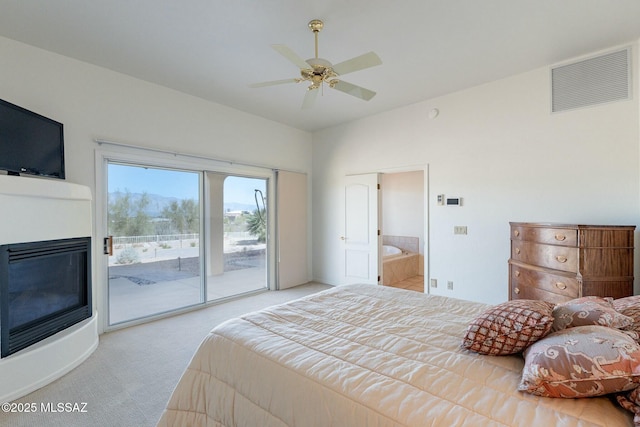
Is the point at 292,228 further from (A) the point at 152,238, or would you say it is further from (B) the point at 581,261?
(B) the point at 581,261

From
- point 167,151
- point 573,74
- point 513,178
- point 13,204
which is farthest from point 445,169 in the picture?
point 13,204

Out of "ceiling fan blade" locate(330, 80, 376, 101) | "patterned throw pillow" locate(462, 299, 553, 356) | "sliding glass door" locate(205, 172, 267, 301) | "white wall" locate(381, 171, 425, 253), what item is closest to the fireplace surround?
"sliding glass door" locate(205, 172, 267, 301)

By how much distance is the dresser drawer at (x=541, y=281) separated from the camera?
235cm

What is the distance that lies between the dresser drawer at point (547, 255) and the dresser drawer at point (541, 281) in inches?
2.6

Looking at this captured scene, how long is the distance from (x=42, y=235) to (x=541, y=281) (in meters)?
4.42

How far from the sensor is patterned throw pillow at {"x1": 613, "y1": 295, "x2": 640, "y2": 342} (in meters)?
1.19

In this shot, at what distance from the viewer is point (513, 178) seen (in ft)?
11.3

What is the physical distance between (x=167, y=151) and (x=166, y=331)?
87.2 inches

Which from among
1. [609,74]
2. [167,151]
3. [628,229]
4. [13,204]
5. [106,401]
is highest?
[609,74]

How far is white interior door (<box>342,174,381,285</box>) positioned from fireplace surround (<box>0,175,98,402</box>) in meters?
3.64

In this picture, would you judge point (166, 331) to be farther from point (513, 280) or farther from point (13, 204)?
point (513, 280)

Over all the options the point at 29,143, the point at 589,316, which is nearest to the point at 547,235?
the point at 589,316

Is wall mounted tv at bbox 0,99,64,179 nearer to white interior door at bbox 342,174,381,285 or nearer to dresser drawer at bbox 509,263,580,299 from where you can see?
white interior door at bbox 342,174,381,285

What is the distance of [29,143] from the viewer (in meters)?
2.48
